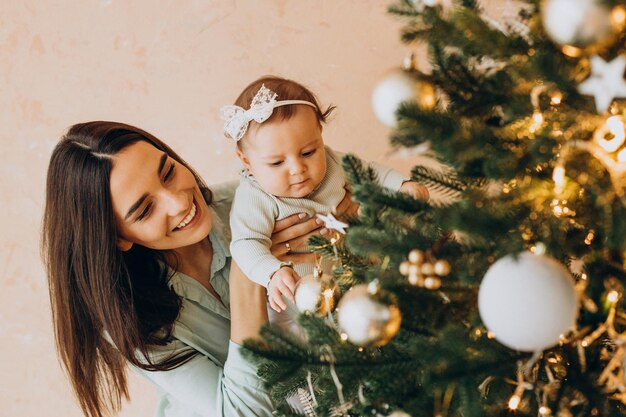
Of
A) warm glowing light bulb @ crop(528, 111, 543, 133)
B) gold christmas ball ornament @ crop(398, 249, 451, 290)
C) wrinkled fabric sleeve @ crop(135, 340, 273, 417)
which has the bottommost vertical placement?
wrinkled fabric sleeve @ crop(135, 340, 273, 417)

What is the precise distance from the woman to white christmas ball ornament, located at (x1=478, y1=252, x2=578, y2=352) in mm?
744

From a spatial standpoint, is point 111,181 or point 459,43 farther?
point 111,181

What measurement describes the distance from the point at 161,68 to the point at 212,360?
938mm

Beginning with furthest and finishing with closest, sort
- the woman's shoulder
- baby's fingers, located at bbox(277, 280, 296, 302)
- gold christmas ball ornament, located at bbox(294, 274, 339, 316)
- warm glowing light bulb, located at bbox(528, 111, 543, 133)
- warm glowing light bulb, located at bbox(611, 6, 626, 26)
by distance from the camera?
1. the woman's shoulder
2. baby's fingers, located at bbox(277, 280, 296, 302)
3. gold christmas ball ornament, located at bbox(294, 274, 339, 316)
4. warm glowing light bulb, located at bbox(528, 111, 543, 133)
5. warm glowing light bulb, located at bbox(611, 6, 626, 26)

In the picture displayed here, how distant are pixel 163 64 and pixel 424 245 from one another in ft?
4.54

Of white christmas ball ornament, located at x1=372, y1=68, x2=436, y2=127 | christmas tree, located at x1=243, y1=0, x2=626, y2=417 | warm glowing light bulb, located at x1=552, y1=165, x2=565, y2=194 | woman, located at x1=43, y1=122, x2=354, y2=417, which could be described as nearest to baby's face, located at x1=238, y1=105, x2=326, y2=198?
woman, located at x1=43, y1=122, x2=354, y2=417

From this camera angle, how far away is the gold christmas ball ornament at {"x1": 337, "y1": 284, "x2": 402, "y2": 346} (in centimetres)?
62

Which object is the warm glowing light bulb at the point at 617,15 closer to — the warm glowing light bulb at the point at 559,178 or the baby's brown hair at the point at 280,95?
the warm glowing light bulb at the point at 559,178

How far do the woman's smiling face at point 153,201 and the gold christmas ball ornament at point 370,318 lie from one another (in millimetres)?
677

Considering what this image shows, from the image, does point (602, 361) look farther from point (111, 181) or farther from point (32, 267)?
point (32, 267)

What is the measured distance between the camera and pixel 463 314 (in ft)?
2.32

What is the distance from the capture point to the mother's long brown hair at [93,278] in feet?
4.01

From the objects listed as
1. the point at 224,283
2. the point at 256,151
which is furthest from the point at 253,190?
the point at 224,283

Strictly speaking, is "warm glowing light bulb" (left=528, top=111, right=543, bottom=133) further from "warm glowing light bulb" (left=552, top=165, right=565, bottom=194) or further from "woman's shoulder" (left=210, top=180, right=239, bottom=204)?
"woman's shoulder" (left=210, top=180, right=239, bottom=204)
